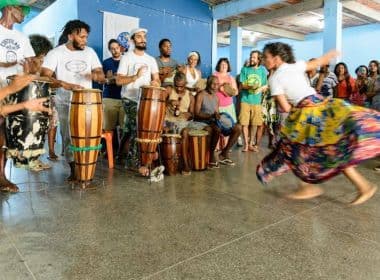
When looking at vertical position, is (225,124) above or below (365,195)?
above

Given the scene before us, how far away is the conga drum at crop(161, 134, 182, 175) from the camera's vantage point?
3.82 metres

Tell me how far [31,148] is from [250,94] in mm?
3554

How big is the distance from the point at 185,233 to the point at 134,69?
89.2 inches

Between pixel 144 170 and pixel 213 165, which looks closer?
pixel 144 170

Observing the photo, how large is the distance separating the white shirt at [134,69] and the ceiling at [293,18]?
158 inches

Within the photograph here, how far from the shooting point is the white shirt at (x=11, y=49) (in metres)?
3.09

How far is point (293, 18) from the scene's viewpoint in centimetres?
994

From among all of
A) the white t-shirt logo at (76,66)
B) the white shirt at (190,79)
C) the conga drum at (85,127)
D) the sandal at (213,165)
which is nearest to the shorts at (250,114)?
the white shirt at (190,79)

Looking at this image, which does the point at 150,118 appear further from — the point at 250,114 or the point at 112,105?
the point at 250,114

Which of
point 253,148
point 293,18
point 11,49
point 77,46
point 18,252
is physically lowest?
point 18,252

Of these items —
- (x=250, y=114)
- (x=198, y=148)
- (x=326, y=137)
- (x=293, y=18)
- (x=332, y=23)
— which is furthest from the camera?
(x=293, y=18)

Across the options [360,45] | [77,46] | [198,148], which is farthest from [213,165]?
[360,45]

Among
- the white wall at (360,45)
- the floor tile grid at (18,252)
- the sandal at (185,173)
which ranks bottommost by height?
the floor tile grid at (18,252)

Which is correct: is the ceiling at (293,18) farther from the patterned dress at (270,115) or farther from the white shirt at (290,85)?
the white shirt at (290,85)
